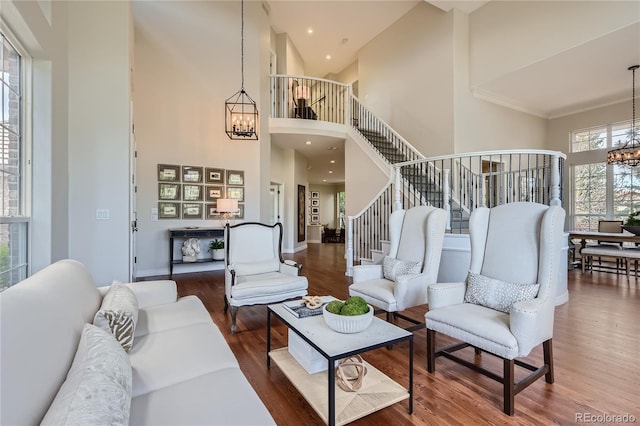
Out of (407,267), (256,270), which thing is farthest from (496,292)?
(256,270)

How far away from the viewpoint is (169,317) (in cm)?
208

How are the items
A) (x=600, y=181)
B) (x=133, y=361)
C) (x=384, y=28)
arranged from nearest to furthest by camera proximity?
(x=133, y=361)
(x=600, y=181)
(x=384, y=28)

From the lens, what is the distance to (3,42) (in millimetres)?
2156

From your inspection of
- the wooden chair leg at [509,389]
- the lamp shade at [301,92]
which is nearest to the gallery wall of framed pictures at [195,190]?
the lamp shade at [301,92]

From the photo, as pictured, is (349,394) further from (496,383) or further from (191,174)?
(191,174)

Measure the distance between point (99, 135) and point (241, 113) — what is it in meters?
2.75

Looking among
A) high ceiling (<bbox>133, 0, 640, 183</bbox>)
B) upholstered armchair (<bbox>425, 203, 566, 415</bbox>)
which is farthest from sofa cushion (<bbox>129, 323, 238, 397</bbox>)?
high ceiling (<bbox>133, 0, 640, 183</bbox>)

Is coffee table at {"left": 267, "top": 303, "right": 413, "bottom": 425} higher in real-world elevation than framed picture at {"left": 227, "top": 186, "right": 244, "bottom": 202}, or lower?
lower

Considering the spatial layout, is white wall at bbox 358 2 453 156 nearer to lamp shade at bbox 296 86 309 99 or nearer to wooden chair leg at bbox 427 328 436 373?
lamp shade at bbox 296 86 309 99

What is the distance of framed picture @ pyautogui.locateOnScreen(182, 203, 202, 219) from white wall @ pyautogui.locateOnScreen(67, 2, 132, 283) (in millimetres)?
2167

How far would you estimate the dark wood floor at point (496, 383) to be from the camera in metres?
1.76

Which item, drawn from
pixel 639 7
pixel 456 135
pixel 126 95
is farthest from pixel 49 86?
pixel 639 7

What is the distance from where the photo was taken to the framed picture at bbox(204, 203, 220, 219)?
19.5 feet

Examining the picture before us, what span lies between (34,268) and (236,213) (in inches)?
145
